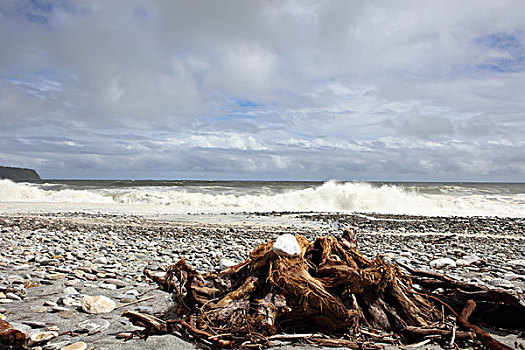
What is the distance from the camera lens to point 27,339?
275 centimetres

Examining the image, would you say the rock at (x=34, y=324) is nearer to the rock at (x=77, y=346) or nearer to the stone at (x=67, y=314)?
the stone at (x=67, y=314)

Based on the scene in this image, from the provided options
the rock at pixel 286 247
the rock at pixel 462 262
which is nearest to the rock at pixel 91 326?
the rock at pixel 286 247

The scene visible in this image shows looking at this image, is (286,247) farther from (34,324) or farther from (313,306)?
(34,324)

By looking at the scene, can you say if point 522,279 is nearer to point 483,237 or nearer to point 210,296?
point 210,296

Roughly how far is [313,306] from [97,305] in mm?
2242

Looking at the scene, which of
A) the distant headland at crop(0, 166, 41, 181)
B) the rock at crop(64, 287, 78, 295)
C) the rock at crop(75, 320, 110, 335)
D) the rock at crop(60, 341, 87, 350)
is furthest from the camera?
the distant headland at crop(0, 166, 41, 181)

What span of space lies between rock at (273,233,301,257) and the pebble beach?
0.75m

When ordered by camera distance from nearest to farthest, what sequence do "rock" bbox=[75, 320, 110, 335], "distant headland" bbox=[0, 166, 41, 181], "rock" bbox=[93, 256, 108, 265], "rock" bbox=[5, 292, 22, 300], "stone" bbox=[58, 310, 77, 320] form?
"rock" bbox=[75, 320, 110, 335]
"stone" bbox=[58, 310, 77, 320]
"rock" bbox=[5, 292, 22, 300]
"rock" bbox=[93, 256, 108, 265]
"distant headland" bbox=[0, 166, 41, 181]

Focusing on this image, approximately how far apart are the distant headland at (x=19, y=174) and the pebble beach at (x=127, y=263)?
87968 mm

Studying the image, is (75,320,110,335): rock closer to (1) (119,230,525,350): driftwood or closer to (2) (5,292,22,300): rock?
(1) (119,230,525,350): driftwood

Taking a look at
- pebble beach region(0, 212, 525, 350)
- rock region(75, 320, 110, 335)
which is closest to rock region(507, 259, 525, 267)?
pebble beach region(0, 212, 525, 350)

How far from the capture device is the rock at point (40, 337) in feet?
9.20

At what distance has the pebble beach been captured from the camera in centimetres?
326

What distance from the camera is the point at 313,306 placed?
3074mm
